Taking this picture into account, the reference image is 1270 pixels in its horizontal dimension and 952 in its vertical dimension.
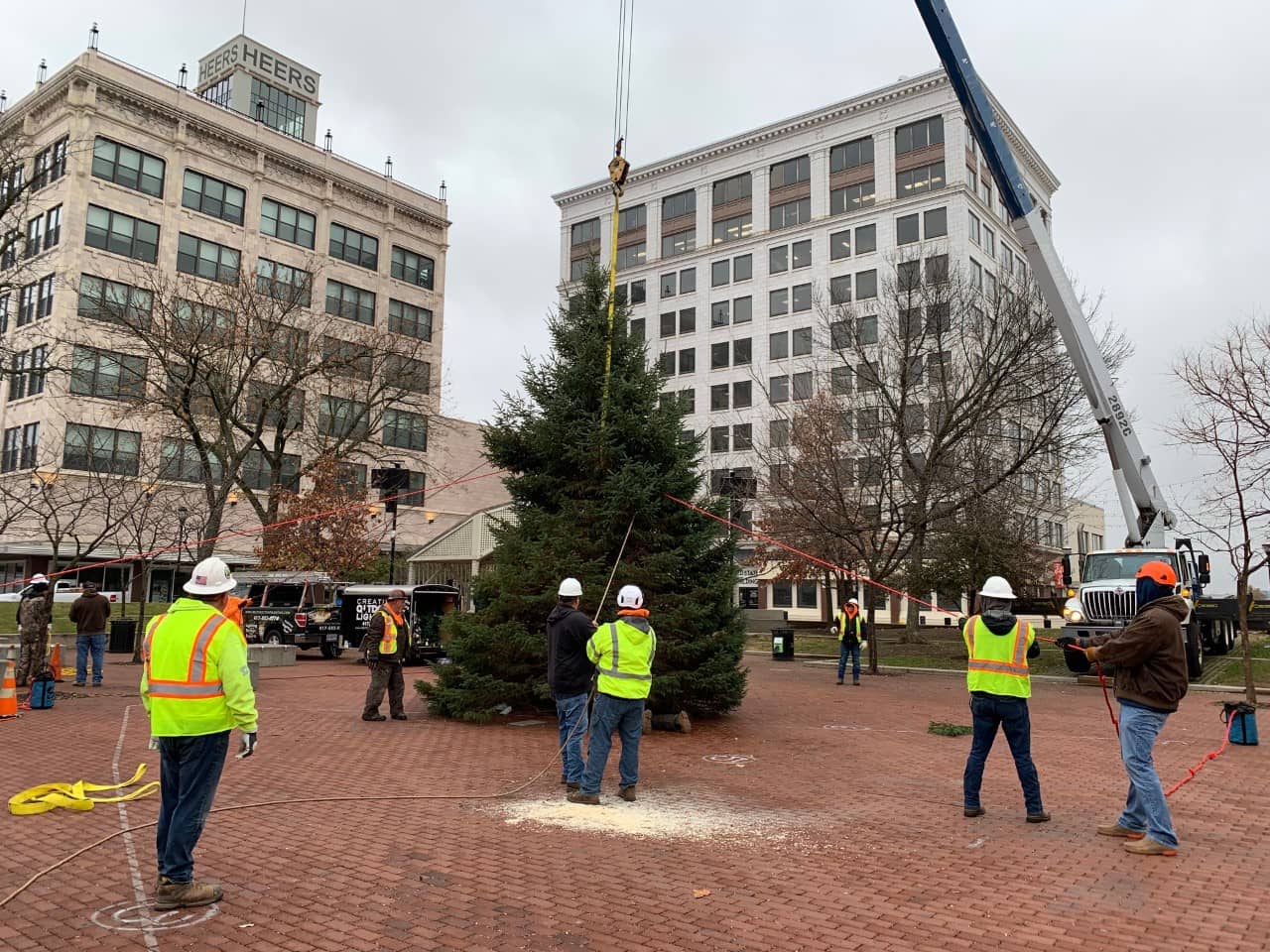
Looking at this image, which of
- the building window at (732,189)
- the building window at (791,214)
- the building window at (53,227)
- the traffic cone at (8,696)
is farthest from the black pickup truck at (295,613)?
the building window at (732,189)

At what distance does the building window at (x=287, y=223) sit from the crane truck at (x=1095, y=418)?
42.7 meters

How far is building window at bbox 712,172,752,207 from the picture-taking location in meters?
65.8

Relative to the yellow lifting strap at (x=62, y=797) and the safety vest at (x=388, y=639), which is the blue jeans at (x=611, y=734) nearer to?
the yellow lifting strap at (x=62, y=797)

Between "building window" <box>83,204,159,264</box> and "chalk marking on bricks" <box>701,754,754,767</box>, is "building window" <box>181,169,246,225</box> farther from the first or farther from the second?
"chalk marking on bricks" <box>701,754,754,767</box>

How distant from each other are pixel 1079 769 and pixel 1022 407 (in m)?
19.4

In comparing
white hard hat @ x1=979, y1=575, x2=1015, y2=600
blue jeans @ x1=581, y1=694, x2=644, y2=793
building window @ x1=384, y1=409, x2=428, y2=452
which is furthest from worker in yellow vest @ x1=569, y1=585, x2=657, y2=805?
building window @ x1=384, y1=409, x2=428, y2=452

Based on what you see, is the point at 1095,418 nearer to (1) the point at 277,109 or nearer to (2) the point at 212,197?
(2) the point at 212,197

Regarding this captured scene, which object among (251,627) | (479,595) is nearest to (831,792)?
(479,595)

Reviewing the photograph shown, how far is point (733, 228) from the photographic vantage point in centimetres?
6662

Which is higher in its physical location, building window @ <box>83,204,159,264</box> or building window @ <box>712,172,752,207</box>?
building window @ <box>712,172,752,207</box>

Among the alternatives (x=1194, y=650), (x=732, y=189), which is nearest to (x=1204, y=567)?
(x=1194, y=650)

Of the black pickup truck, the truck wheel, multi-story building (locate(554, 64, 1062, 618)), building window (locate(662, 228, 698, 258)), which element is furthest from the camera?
building window (locate(662, 228, 698, 258))

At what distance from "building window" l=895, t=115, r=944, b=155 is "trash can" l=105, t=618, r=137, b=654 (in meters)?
51.4

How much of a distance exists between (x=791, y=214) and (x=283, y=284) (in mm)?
38023
